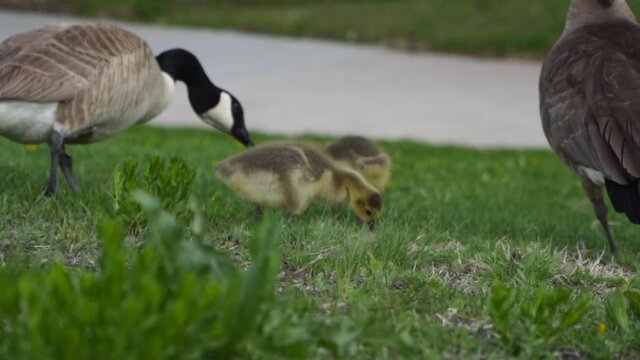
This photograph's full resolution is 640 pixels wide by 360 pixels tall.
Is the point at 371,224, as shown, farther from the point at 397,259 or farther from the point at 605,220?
the point at 605,220

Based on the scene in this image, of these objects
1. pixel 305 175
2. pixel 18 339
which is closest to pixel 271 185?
pixel 305 175

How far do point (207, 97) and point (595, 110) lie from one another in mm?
2891

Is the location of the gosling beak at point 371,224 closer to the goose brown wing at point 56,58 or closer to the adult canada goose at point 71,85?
the adult canada goose at point 71,85

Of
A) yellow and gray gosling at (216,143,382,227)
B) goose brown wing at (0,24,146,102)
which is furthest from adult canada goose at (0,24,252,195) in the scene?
yellow and gray gosling at (216,143,382,227)

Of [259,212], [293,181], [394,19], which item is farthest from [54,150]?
[394,19]

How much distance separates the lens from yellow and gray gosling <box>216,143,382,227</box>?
6.49m

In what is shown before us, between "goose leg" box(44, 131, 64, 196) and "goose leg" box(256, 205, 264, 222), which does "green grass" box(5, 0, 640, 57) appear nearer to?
"goose leg" box(256, 205, 264, 222)

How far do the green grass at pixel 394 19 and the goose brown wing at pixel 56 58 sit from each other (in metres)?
13.0

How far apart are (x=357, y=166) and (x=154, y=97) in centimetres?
142

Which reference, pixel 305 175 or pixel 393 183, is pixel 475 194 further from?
pixel 305 175

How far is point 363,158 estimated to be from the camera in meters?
7.55

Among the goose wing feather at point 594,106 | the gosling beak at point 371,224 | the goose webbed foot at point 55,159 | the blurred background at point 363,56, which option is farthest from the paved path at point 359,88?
the gosling beak at point 371,224

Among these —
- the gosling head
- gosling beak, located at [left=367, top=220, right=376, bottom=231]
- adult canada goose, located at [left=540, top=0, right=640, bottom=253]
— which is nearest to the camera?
adult canada goose, located at [left=540, top=0, right=640, bottom=253]

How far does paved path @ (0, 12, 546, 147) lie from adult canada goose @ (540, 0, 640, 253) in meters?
6.59
